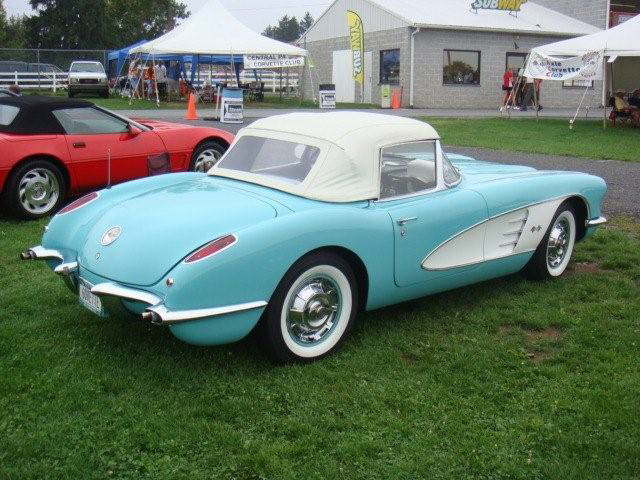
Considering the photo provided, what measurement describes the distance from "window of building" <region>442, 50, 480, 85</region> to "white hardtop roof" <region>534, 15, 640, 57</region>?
28.0 ft

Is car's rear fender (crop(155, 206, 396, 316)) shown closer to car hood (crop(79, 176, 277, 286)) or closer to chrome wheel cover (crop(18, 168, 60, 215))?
car hood (crop(79, 176, 277, 286))

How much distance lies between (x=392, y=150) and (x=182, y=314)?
6.47 feet

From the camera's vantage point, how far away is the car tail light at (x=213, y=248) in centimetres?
371

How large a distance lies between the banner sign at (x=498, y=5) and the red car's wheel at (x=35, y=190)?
2552 centimetres

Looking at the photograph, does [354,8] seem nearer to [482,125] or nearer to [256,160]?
[482,125]

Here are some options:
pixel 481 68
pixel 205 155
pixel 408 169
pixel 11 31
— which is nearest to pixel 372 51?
pixel 481 68

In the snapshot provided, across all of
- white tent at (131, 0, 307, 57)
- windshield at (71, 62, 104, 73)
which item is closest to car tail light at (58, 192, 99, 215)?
white tent at (131, 0, 307, 57)

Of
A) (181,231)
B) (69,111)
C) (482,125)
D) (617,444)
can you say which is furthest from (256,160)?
(482,125)

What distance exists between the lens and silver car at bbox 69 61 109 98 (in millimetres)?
29188

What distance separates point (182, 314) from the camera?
361cm

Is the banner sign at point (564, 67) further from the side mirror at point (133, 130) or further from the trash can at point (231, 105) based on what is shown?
the side mirror at point (133, 130)

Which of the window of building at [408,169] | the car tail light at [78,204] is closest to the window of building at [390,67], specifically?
the window of building at [408,169]

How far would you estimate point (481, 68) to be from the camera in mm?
29281

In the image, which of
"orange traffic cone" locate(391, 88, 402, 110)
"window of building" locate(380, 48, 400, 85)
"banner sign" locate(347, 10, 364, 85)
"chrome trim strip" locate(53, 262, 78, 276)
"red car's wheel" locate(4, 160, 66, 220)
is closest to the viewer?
"chrome trim strip" locate(53, 262, 78, 276)
